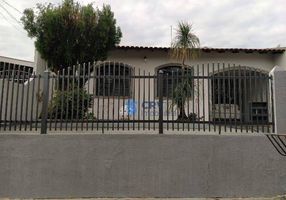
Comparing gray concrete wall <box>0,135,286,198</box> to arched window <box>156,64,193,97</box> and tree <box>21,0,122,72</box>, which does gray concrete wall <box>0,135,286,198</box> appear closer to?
arched window <box>156,64,193,97</box>

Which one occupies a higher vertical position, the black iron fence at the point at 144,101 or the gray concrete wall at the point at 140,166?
the black iron fence at the point at 144,101

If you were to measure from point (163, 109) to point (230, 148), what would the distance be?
153cm

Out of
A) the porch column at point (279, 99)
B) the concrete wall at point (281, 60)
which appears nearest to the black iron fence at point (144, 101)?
the porch column at point (279, 99)

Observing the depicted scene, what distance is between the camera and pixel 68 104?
771cm

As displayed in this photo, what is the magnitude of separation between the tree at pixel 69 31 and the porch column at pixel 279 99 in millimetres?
6341

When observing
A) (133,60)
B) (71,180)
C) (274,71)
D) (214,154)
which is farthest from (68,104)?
(133,60)

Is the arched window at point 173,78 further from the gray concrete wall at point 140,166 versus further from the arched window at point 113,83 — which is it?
the gray concrete wall at point 140,166

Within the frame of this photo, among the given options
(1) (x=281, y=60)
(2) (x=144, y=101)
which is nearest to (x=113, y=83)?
(2) (x=144, y=101)

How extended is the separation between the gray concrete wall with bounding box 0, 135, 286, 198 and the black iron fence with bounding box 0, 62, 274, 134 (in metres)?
0.44

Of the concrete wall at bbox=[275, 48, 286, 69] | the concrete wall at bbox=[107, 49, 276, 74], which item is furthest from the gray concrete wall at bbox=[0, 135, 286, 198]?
the concrete wall at bbox=[275, 48, 286, 69]

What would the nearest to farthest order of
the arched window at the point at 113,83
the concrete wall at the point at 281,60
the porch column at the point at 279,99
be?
the porch column at the point at 279,99 → the arched window at the point at 113,83 → the concrete wall at the point at 281,60

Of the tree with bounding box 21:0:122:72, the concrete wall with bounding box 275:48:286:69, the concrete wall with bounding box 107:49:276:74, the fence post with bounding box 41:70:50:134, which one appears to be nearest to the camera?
the fence post with bounding box 41:70:50:134

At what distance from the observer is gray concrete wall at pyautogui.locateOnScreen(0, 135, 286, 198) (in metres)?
7.04

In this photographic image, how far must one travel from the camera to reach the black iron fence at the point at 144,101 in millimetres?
7504
